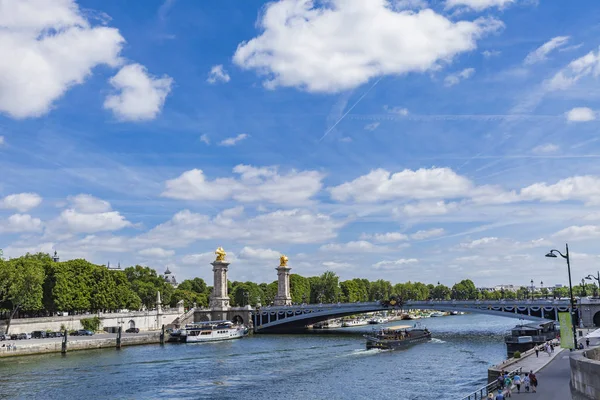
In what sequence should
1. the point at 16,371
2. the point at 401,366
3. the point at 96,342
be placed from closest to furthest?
the point at 16,371
the point at 401,366
the point at 96,342

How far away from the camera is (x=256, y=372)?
2261 inches

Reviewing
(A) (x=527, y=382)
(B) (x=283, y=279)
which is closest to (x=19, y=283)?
(B) (x=283, y=279)

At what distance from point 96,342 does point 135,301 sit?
4006 centimetres

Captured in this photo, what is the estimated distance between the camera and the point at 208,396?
45.2 metres

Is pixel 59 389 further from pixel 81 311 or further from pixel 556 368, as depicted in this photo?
pixel 81 311

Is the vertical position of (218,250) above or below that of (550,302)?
above

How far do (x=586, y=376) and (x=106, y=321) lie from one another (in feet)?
316

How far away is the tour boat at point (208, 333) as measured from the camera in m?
93.8

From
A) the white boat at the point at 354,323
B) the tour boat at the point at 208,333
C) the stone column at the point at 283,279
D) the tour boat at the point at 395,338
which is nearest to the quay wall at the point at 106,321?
the tour boat at the point at 208,333

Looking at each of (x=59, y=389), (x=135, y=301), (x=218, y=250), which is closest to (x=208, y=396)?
(x=59, y=389)

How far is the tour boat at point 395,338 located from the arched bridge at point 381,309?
10732mm

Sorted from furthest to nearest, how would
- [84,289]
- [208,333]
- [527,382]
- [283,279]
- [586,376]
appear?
[283,279]
[84,289]
[208,333]
[527,382]
[586,376]

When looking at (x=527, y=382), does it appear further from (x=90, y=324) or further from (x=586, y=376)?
(x=90, y=324)

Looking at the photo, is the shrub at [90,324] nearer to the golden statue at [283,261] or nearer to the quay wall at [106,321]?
the quay wall at [106,321]
